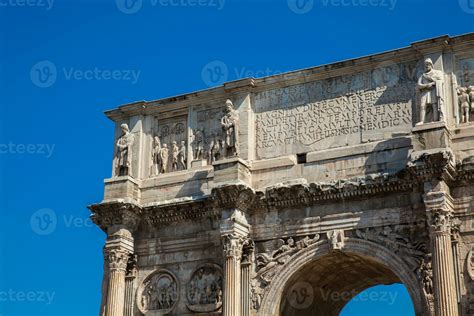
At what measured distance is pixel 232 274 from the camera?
19016 millimetres

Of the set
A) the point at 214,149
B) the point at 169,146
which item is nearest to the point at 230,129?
the point at 214,149

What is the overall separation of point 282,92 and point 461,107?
4.33m

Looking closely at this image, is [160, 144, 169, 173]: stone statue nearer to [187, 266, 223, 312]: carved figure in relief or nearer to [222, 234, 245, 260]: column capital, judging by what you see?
[187, 266, 223, 312]: carved figure in relief

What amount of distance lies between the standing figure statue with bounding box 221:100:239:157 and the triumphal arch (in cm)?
3

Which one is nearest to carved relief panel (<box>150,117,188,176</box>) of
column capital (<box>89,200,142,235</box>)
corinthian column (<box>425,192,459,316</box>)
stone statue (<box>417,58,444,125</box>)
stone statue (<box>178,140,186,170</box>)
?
stone statue (<box>178,140,186,170</box>)

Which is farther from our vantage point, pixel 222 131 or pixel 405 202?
pixel 222 131

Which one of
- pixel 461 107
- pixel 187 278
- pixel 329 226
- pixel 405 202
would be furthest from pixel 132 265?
pixel 461 107

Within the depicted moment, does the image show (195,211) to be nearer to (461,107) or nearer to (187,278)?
(187,278)

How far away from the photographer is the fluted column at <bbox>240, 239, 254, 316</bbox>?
19.1 meters

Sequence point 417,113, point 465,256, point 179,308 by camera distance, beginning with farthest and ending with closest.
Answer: point 179,308 < point 417,113 < point 465,256

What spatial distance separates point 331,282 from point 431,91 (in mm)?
5273

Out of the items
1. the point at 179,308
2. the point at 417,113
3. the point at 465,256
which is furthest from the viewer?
the point at 179,308

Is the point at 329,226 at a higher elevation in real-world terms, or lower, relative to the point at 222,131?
lower

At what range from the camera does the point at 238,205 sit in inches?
763
